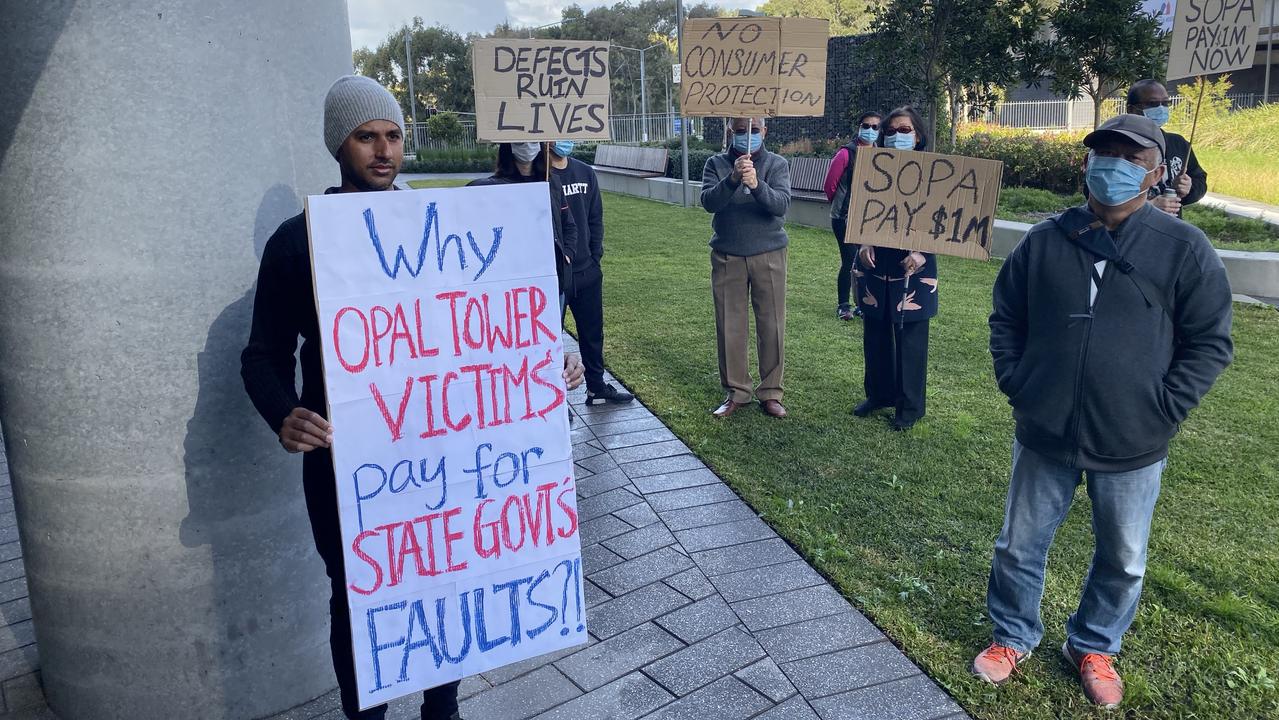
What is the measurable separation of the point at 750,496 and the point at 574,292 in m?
2.07

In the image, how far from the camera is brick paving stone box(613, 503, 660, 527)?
480 cm

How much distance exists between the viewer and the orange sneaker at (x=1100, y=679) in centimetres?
322

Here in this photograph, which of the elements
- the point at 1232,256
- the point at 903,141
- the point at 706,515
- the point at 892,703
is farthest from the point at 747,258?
the point at 1232,256

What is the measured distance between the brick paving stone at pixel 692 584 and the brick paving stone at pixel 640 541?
0.29 metres

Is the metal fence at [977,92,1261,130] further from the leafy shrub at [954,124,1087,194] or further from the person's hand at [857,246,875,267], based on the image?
the person's hand at [857,246,875,267]

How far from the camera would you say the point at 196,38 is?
280 cm

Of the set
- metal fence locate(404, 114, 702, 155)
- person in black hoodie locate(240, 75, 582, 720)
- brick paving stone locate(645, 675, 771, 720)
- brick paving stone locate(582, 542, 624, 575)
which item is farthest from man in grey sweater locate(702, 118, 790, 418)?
metal fence locate(404, 114, 702, 155)

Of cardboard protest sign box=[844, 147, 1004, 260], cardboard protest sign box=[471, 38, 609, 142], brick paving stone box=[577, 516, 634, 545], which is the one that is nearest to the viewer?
brick paving stone box=[577, 516, 634, 545]

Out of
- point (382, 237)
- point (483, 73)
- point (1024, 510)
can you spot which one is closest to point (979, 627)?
point (1024, 510)

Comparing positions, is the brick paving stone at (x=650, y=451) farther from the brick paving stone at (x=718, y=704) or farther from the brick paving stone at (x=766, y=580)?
the brick paving stone at (x=718, y=704)

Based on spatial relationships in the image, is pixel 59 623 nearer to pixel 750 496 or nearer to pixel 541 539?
pixel 541 539

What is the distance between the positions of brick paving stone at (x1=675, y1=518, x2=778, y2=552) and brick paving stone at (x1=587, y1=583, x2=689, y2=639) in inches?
17.2

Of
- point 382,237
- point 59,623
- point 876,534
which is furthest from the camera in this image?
point 876,534

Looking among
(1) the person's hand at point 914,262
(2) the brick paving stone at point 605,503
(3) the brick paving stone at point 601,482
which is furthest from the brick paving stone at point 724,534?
(1) the person's hand at point 914,262
